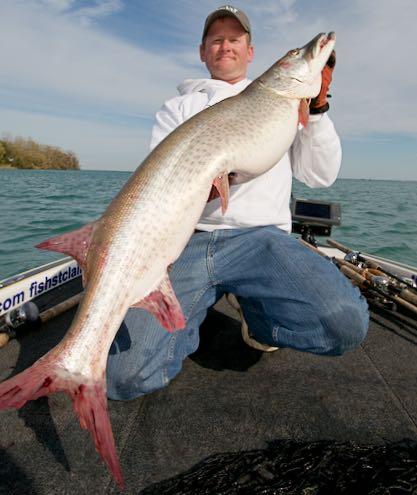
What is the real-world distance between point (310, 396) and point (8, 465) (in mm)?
1923

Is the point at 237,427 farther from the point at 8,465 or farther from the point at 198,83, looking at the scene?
the point at 198,83

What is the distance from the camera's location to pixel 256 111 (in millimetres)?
2490

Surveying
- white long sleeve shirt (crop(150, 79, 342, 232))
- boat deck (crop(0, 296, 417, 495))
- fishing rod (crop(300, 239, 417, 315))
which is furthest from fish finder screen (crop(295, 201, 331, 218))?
boat deck (crop(0, 296, 417, 495))

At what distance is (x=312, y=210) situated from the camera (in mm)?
5594

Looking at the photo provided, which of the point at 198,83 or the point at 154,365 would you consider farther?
the point at 198,83

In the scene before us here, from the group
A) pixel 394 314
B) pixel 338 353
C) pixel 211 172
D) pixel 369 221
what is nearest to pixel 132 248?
pixel 211 172

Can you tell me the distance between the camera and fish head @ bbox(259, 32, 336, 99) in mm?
2613

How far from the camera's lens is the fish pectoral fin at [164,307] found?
2.16 meters

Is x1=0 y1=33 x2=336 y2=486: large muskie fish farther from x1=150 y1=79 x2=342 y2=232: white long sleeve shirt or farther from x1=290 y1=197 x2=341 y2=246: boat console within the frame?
x1=290 y1=197 x2=341 y2=246: boat console

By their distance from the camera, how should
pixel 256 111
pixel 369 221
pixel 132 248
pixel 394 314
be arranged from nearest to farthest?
1. pixel 132 248
2. pixel 256 111
3. pixel 394 314
4. pixel 369 221

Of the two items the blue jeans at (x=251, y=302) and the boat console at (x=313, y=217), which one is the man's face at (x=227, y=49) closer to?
the blue jeans at (x=251, y=302)

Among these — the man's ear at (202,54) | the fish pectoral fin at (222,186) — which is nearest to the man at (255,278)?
the man's ear at (202,54)

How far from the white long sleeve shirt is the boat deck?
1.15m

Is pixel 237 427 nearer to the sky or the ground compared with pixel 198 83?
nearer to the ground
